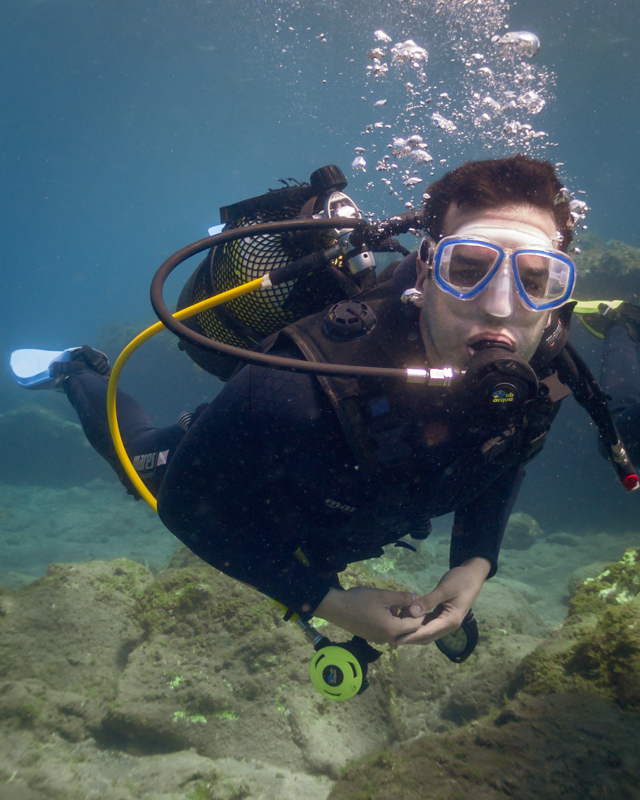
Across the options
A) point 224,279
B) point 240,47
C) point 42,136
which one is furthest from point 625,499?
point 42,136

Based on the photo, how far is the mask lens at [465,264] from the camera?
1.61 meters

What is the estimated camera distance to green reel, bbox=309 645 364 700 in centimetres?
197

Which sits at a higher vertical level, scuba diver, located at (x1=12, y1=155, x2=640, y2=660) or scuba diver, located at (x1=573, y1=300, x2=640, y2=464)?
scuba diver, located at (x1=573, y1=300, x2=640, y2=464)

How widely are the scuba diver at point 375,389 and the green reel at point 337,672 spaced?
6.2 inches

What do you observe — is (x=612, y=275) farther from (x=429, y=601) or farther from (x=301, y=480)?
(x=301, y=480)

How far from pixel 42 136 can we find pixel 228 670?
50.6 m

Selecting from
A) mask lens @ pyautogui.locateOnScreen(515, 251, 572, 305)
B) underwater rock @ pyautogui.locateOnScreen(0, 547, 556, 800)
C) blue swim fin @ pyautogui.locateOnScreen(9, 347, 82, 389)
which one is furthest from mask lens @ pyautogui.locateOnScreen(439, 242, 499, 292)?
blue swim fin @ pyautogui.locateOnScreen(9, 347, 82, 389)

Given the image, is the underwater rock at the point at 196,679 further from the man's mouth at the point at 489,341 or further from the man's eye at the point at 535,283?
the man's eye at the point at 535,283

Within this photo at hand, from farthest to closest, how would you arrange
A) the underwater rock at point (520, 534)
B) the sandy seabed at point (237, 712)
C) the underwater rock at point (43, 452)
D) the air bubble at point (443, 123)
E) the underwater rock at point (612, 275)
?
1. the air bubble at point (443, 123)
2. the underwater rock at point (43, 452)
3. the underwater rock at point (520, 534)
4. the underwater rock at point (612, 275)
5. the sandy seabed at point (237, 712)

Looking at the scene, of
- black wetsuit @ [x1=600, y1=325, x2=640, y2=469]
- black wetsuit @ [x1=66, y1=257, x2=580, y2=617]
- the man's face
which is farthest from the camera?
black wetsuit @ [x1=600, y1=325, x2=640, y2=469]

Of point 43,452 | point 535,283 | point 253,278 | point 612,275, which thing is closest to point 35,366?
point 253,278

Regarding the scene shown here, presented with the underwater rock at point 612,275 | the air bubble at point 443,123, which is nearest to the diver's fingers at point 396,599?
the underwater rock at point 612,275

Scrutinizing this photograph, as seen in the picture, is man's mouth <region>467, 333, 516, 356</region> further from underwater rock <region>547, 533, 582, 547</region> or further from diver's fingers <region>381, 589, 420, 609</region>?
underwater rock <region>547, 533, 582, 547</region>

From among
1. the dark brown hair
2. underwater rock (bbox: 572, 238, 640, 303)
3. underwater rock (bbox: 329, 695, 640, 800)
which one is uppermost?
underwater rock (bbox: 572, 238, 640, 303)
